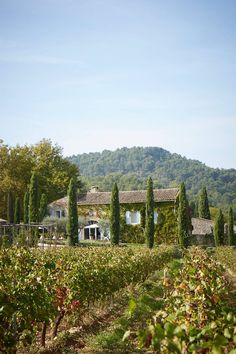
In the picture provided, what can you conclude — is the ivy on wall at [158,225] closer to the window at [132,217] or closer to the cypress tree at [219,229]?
the window at [132,217]

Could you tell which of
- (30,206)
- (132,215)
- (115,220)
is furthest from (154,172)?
(115,220)

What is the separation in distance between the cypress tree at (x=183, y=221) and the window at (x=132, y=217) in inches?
202

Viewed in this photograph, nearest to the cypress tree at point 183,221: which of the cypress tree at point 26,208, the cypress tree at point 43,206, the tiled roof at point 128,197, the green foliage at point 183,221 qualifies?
the green foliage at point 183,221

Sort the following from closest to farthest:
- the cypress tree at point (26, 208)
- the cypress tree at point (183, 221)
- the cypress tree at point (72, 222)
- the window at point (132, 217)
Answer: the cypress tree at point (183, 221), the cypress tree at point (72, 222), the window at point (132, 217), the cypress tree at point (26, 208)

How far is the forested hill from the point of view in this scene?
11944cm

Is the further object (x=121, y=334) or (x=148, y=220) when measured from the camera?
(x=148, y=220)

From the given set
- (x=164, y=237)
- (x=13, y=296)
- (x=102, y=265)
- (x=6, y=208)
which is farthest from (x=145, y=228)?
(x=13, y=296)

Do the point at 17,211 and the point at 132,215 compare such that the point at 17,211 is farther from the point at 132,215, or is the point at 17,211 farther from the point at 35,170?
the point at 132,215

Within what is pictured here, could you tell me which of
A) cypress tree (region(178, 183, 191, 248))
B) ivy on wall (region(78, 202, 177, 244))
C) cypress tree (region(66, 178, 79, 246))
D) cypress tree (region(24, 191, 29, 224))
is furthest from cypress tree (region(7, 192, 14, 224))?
cypress tree (region(178, 183, 191, 248))

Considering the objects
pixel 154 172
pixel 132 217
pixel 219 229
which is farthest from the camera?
pixel 154 172

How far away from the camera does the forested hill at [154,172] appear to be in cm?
11944

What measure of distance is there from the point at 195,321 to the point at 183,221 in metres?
31.6

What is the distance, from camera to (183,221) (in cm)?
3656

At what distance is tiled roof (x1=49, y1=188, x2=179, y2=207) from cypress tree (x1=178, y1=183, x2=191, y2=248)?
8.99 feet
